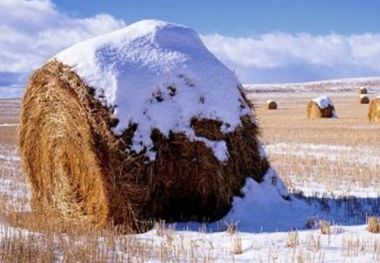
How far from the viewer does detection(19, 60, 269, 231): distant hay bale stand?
24.8ft

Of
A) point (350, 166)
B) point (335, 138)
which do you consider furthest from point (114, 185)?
point (335, 138)

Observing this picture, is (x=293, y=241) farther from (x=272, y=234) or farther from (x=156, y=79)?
(x=156, y=79)

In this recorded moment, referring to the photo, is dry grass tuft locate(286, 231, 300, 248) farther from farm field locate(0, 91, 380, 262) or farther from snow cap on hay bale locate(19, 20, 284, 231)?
snow cap on hay bale locate(19, 20, 284, 231)

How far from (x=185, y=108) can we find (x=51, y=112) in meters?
1.65

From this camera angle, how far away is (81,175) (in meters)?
8.02

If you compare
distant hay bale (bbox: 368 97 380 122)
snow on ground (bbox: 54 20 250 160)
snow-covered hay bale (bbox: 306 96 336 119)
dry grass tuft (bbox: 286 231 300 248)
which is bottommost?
dry grass tuft (bbox: 286 231 300 248)

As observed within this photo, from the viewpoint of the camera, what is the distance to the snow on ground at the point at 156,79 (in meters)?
7.78

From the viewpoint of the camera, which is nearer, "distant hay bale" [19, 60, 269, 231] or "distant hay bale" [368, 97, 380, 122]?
"distant hay bale" [19, 60, 269, 231]

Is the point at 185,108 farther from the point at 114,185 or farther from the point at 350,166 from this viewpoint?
the point at 350,166

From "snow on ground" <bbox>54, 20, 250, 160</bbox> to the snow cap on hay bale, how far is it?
14 millimetres

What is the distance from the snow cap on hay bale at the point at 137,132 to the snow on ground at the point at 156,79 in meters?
0.01

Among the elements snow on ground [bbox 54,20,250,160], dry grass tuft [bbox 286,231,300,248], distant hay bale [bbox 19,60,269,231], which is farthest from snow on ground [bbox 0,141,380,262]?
snow on ground [bbox 54,20,250,160]

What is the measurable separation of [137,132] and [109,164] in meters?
0.50

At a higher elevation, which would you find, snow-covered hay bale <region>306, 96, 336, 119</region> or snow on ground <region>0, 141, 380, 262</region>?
snow-covered hay bale <region>306, 96, 336, 119</region>
